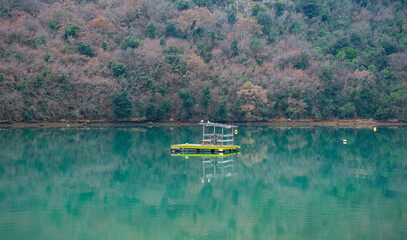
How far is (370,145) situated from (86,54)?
40429 mm

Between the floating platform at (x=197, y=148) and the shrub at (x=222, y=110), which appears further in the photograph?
the shrub at (x=222, y=110)

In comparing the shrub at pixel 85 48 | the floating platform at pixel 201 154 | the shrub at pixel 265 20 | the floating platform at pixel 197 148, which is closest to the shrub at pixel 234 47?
the shrub at pixel 265 20

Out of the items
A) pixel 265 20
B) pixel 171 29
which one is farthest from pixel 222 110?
pixel 265 20

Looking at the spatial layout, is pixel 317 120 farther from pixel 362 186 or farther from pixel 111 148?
pixel 362 186

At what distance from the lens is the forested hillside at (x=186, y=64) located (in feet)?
182

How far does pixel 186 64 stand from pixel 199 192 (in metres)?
43.5

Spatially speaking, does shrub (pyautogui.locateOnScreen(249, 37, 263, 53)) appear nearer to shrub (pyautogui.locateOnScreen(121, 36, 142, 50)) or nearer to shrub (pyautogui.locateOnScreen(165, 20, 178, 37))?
shrub (pyautogui.locateOnScreen(165, 20, 178, 37))

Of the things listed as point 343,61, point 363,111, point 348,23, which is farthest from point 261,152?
point 348,23

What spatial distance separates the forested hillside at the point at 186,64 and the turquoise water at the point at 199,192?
727 inches

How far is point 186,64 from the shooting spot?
206ft

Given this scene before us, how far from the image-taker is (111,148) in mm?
35906

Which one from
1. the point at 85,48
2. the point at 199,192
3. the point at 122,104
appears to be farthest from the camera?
the point at 85,48

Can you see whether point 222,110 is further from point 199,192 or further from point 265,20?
point 199,192

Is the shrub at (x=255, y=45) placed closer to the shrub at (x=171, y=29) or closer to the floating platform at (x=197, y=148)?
the shrub at (x=171, y=29)
